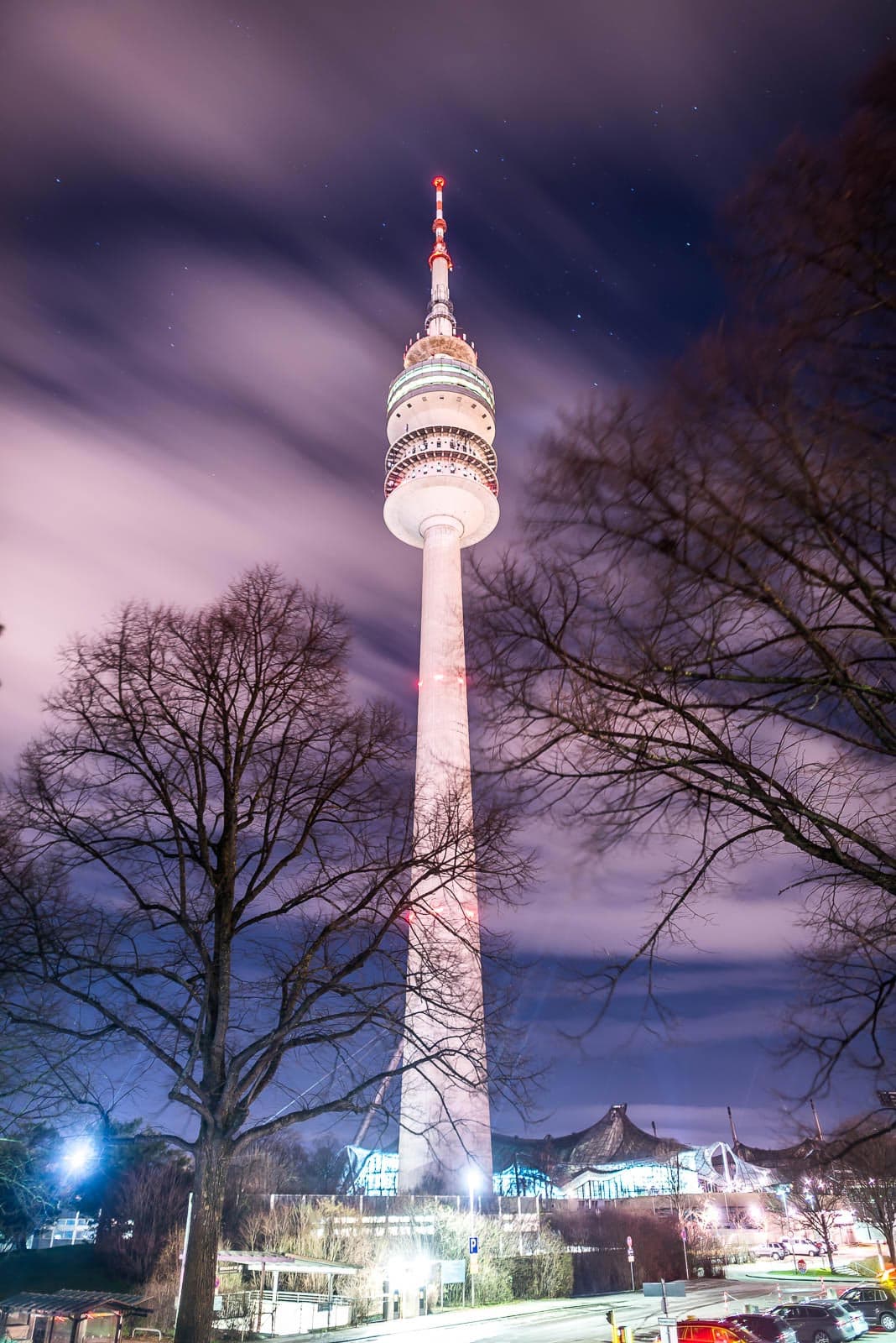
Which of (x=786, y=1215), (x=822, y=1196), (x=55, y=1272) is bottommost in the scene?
(x=55, y=1272)

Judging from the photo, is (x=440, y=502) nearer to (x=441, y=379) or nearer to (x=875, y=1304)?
(x=441, y=379)

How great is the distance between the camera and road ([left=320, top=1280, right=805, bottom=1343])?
2534 centimetres

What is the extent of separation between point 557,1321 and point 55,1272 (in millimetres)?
20837

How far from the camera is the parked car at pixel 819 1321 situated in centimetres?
2295

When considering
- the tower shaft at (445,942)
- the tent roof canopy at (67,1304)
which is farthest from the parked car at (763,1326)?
the tent roof canopy at (67,1304)

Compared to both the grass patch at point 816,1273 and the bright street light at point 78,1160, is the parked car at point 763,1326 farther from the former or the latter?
the grass patch at point 816,1273

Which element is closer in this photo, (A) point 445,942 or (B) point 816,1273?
(A) point 445,942

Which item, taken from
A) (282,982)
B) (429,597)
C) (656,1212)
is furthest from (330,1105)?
(656,1212)

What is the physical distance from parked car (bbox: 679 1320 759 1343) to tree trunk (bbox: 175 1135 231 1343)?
36.9 ft

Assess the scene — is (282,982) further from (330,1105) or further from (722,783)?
(722,783)

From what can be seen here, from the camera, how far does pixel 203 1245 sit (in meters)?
10.1

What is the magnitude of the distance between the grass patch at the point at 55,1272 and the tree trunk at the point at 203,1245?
97.4 feet

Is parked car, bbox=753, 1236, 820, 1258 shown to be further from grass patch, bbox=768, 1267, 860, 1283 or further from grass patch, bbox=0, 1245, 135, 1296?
grass patch, bbox=0, 1245, 135, 1296

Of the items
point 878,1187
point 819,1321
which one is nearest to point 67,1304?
point 819,1321
